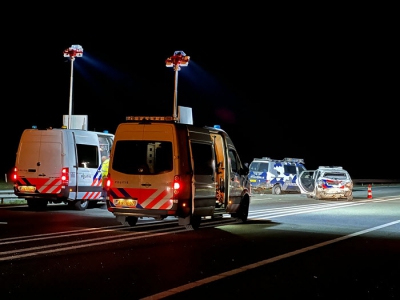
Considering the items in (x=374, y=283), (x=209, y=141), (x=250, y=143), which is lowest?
(x=374, y=283)

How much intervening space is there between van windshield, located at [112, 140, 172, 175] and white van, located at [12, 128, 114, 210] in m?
4.56

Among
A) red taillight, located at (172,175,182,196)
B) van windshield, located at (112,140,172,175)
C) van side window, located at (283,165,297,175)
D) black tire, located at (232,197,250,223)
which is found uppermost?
van side window, located at (283,165,297,175)

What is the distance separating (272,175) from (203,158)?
18.1 m

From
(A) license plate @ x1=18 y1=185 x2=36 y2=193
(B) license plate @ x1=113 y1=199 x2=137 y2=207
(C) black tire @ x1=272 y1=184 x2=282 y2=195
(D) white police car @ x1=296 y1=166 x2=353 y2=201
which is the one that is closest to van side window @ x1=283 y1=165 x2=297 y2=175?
(C) black tire @ x1=272 y1=184 x2=282 y2=195

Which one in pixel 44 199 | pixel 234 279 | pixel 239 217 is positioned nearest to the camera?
pixel 234 279

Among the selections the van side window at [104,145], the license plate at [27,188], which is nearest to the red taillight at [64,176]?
the license plate at [27,188]

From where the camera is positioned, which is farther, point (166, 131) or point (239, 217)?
point (239, 217)

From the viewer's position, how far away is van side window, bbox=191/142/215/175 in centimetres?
1441

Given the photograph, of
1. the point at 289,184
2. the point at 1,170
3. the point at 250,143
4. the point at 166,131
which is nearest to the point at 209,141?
the point at 166,131

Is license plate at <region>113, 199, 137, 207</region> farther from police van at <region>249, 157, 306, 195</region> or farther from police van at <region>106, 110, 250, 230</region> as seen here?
police van at <region>249, 157, 306, 195</region>

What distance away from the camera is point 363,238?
13500mm

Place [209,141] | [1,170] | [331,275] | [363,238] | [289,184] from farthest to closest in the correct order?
[1,170] < [289,184] < [209,141] < [363,238] < [331,275]

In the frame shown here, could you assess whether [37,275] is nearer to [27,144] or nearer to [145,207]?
[145,207]

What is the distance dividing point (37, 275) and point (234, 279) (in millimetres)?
2624
